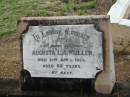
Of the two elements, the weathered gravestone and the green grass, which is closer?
the weathered gravestone

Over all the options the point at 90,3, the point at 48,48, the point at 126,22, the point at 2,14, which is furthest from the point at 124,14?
the point at 48,48

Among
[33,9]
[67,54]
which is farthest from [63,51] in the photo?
[33,9]

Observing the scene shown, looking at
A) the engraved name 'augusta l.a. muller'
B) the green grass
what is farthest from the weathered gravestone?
the green grass

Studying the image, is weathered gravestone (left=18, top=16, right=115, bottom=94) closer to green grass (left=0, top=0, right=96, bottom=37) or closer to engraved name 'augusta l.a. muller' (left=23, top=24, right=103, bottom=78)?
engraved name 'augusta l.a. muller' (left=23, top=24, right=103, bottom=78)

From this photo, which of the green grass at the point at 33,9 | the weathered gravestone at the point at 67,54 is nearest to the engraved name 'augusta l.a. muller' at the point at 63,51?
the weathered gravestone at the point at 67,54

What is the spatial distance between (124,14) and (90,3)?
138cm

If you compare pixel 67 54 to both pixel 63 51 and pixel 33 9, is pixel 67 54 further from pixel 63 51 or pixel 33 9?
pixel 33 9

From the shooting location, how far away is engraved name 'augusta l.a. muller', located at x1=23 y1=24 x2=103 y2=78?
6207mm

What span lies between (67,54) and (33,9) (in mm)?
4745

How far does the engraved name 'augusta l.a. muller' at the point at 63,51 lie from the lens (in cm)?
621

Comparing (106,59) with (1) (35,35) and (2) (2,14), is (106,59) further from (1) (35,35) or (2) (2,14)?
(2) (2,14)

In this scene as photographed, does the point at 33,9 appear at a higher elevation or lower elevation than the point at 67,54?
higher

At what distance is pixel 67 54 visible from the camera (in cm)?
632

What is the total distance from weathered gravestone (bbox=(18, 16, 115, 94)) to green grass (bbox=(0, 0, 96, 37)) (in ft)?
10.7
